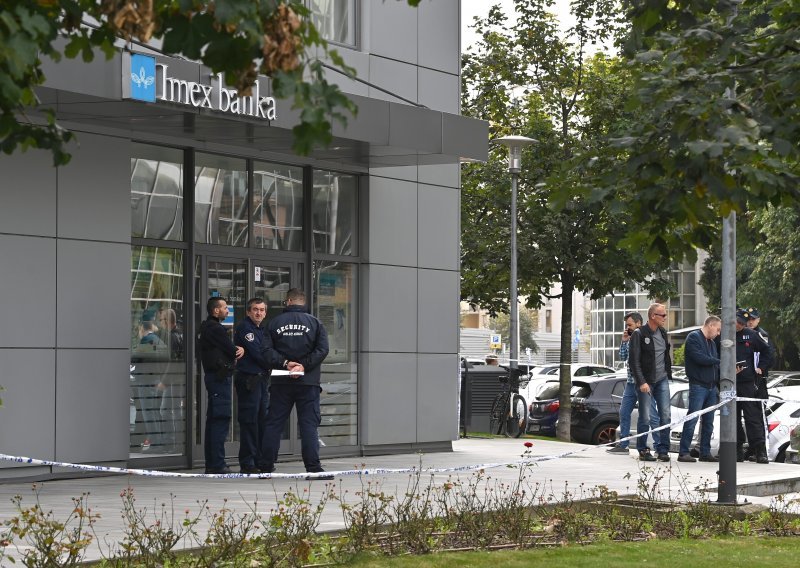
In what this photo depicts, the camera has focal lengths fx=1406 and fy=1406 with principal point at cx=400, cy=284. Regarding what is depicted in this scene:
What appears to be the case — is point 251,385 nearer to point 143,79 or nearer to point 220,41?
point 143,79

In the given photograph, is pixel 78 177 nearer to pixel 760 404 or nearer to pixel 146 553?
pixel 146 553

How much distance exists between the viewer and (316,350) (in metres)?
13.8

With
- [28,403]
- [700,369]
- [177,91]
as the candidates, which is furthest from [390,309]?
[28,403]

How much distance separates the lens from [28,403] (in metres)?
13.4

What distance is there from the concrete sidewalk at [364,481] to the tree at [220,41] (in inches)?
151

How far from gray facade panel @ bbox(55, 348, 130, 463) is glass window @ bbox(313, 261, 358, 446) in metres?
3.37

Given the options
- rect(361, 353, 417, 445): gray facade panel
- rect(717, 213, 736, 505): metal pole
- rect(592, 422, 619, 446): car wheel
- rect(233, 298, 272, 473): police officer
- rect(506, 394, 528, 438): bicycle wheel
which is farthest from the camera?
rect(506, 394, 528, 438): bicycle wheel

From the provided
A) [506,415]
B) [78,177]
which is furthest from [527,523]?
[506,415]

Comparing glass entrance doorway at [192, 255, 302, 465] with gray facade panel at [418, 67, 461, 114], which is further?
gray facade panel at [418, 67, 461, 114]

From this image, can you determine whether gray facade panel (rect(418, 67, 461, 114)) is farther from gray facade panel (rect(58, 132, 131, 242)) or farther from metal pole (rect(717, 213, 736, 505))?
metal pole (rect(717, 213, 736, 505))

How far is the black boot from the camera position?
1767cm

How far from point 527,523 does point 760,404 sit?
890cm

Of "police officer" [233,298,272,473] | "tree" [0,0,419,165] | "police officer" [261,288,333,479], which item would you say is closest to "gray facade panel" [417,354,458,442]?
"police officer" [233,298,272,473]

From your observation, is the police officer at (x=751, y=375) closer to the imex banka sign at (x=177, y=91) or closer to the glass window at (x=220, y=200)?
the glass window at (x=220, y=200)
